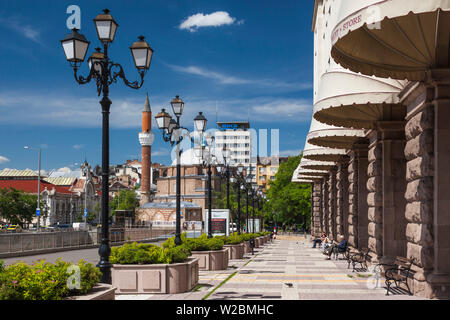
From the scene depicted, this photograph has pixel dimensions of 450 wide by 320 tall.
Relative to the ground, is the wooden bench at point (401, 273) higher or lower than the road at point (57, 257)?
higher

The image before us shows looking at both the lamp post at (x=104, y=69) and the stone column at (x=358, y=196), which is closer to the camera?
the lamp post at (x=104, y=69)

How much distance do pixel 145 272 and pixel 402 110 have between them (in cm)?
994

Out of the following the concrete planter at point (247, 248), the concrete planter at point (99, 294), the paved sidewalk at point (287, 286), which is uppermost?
the concrete planter at point (99, 294)

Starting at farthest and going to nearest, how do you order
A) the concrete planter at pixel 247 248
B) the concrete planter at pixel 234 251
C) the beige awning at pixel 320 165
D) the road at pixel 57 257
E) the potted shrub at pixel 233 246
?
the concrete planter at pixel 247 248, the beige awning at pixel 320 165, the road at pixel 57 257, the concrete planter at pixel 234 251, the potted shrub at pixel 233 246

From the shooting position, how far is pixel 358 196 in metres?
25.0

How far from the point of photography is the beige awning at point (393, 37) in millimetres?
9531

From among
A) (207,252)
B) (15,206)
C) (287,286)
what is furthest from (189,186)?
(287,286)

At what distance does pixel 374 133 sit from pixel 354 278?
16.9 ft

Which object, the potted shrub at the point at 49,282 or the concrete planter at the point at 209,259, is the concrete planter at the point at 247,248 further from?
the potted shrub at the point at 49,282

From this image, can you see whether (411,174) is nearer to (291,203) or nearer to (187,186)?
(291,203)

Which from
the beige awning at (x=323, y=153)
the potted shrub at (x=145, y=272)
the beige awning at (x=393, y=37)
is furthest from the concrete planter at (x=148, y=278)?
the beige awning at (x=323, y=153)

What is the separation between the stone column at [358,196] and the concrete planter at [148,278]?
42.3ft

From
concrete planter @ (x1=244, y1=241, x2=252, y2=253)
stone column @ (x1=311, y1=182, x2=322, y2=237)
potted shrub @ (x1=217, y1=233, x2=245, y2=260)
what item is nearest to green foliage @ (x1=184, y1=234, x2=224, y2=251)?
potted shrub @ (x1=217, y1=233, x2=245, y2=260)

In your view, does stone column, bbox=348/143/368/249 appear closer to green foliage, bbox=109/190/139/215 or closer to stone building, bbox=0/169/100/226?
stone building, bbox=0/169/100/226
